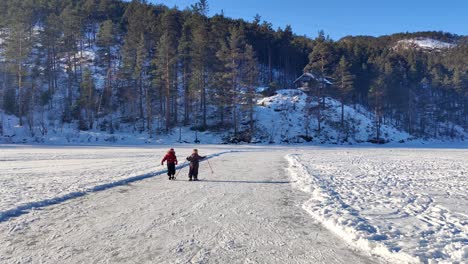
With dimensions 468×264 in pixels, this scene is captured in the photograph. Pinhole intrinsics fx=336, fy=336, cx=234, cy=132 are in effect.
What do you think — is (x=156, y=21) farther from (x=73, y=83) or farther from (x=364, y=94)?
(x=364, y=94)

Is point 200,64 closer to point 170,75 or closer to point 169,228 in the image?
point 170,75

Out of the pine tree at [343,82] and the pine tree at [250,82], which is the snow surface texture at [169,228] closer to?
the pine tree at [250,82]

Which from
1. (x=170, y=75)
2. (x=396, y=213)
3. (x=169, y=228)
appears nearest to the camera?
(x=169, y=228)

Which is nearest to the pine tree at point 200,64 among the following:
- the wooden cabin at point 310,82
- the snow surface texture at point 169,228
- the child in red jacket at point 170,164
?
the wooden cabin at point 310,82

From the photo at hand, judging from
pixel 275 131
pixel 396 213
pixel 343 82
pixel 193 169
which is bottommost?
pixel 396 213

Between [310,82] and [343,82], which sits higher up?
[310,82]

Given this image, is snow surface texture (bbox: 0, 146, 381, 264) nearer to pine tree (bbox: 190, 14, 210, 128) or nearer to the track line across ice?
the track line across ice

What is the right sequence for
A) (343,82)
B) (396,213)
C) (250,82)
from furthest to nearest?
(343,82)
(250,82)
(396,213)

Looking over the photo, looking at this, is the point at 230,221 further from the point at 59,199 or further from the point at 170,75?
the point at 170,75

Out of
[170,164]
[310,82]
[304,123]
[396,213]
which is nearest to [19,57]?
[304,123]

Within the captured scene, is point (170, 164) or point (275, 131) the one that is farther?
point (275, 131)

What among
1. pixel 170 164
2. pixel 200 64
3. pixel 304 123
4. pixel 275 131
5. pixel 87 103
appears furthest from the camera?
pixel 200 64

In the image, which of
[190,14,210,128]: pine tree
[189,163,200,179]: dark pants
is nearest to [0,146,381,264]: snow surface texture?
[189,163,200,179]: dark pants

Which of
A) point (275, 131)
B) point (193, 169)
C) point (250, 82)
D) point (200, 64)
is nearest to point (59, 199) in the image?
point (193, 169)
